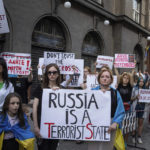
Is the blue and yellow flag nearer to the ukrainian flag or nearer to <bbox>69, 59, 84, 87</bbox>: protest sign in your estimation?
the ukrainian flag

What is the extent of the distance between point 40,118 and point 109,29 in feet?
43.0

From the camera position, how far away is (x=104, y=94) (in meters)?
2.91

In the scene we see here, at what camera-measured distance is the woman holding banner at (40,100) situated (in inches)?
111

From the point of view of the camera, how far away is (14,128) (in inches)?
109

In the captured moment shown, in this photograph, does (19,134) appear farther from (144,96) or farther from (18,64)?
(144,96)

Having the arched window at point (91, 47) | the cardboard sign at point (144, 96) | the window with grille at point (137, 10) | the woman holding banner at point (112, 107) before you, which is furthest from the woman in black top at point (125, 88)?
the window with grille at point (137, 10)

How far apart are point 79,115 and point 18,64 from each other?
11.0 ft

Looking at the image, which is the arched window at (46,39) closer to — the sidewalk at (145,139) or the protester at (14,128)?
the sidewalk at (145,139)

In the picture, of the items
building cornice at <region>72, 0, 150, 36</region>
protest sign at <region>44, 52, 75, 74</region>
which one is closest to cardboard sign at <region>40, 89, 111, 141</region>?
protest sign at <region>44, 52, 75, 74</region>

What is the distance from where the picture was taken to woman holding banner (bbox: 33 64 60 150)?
2820 mm

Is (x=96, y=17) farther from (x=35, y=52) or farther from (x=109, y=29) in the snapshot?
(x=35, y=52)

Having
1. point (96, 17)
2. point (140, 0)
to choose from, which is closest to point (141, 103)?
point (96, 17)

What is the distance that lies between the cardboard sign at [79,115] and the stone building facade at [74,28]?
6.18m

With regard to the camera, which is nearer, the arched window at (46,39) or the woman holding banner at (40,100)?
the woman holding banner at (40,100)
